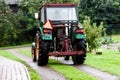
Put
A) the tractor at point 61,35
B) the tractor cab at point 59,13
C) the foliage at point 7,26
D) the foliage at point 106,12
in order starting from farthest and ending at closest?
the foliage at point 106,12 → the foliage at point 7,26 → the tractor cab at point 59,13 → the tractor at point 61,35

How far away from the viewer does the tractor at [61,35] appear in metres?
19.2

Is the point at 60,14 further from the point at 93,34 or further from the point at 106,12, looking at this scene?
the point at 106,12

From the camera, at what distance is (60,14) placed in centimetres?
2050

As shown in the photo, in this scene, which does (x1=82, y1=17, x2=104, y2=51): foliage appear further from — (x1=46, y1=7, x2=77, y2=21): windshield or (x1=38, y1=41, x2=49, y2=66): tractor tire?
(x1=38, y1=41, x2=49, y2=66): tractor tire

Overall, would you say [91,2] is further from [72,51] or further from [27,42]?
[72,51]

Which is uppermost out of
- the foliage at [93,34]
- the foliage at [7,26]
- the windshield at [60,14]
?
the windshield at [60,14]

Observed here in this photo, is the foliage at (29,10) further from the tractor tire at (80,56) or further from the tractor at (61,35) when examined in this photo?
the tractor tire at (80,56)

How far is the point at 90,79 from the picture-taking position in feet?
43.5

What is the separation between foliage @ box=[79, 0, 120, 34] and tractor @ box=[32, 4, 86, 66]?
1315 inches

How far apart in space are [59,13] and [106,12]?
114ft

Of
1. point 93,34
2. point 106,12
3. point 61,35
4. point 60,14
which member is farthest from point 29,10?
point 61,35

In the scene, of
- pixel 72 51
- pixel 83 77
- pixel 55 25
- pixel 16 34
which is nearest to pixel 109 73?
pixel 83 77

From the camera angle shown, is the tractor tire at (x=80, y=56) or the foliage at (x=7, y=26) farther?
the foliage at (x=7, y=26)

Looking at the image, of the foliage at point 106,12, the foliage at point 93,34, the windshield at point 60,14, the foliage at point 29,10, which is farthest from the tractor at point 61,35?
the foliage at point 106,12
